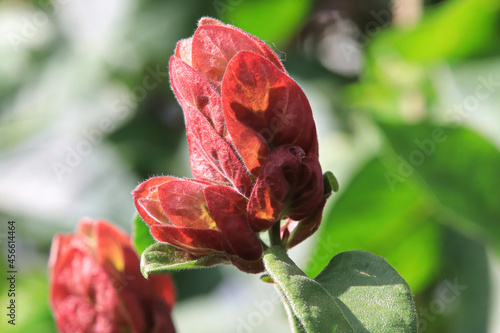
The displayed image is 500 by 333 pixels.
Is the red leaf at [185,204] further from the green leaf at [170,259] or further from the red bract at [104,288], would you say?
the red bract at [104,288]

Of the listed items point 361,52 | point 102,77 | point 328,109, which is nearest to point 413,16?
point 361,52

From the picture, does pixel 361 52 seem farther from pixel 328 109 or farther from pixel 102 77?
pixel 102 77

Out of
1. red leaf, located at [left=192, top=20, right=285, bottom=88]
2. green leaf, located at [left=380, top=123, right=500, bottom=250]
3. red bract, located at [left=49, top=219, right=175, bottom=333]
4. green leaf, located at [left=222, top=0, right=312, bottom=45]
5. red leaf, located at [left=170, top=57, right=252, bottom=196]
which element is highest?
red leaf, located at [left=192, top=20, right=285, bottom=88]

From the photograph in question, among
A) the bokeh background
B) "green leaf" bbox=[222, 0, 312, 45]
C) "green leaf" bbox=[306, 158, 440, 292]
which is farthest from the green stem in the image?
"green leaf" bbox=[222, 0, 312, 45]

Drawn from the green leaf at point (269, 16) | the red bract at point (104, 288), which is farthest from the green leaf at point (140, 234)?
the green leaf at point (269, 16)

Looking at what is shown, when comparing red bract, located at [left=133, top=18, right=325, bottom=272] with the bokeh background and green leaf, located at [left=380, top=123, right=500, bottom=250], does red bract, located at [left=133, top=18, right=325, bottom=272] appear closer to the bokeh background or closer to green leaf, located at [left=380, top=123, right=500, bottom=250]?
the bokeh background

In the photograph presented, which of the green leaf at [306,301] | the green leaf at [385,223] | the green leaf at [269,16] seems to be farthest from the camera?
the green leaf at [269,16]

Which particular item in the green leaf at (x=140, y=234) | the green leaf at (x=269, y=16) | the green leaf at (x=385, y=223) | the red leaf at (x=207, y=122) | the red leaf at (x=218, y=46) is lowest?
the green leaf at (x=385, y=223)
